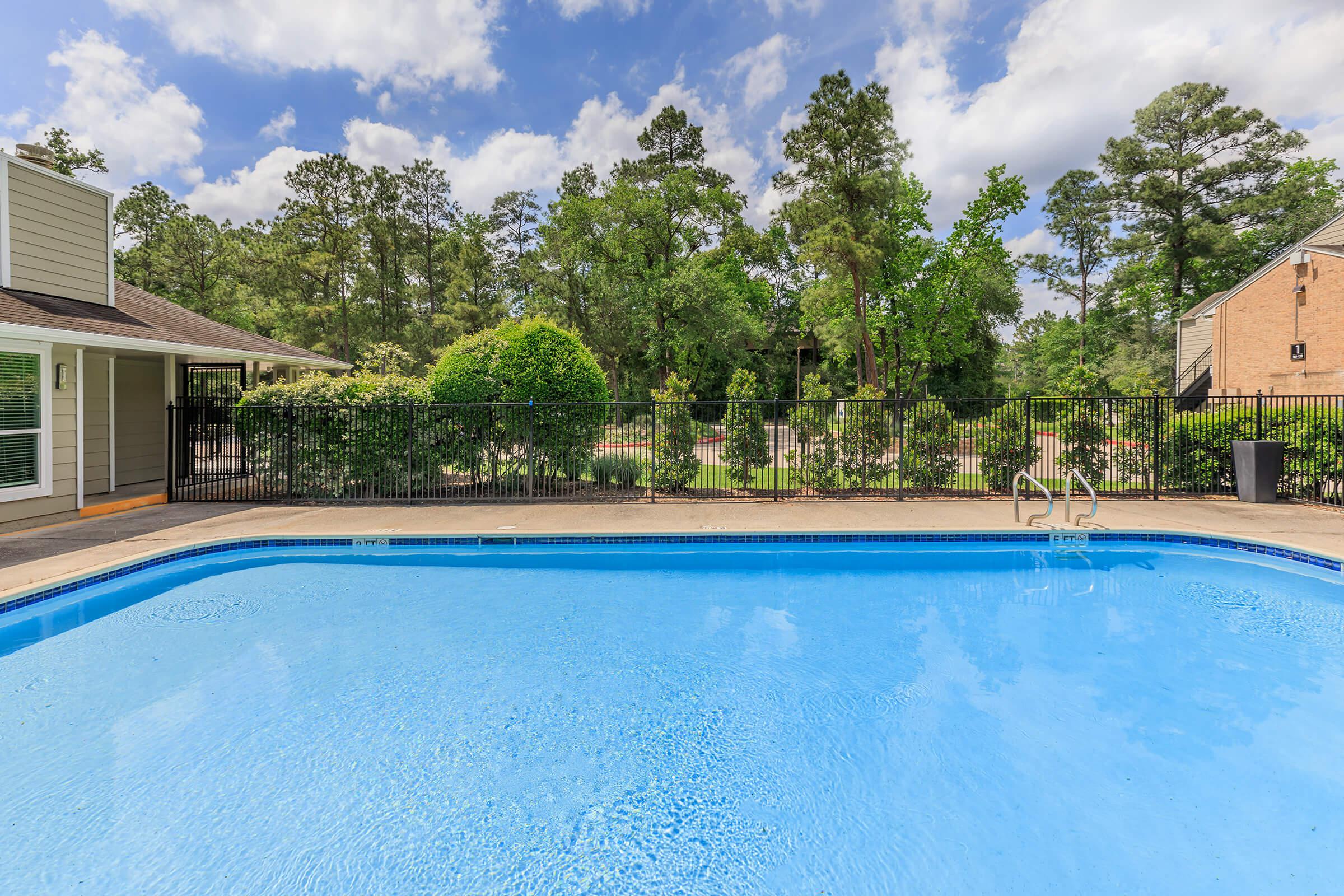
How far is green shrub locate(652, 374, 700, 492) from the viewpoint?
952 cm

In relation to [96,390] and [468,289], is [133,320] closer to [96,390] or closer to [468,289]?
[96,390]

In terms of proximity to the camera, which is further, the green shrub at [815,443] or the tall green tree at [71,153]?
the tall green tree at [71,153]

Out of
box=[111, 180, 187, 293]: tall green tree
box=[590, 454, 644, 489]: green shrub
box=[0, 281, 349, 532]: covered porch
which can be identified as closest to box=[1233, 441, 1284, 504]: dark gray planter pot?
box=[590, 454, 644, 489]: green shrub

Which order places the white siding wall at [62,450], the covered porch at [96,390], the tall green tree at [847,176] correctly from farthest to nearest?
the tall green tree at [847,176], the white siding wall at [62,450], the covered porch at [96,390]

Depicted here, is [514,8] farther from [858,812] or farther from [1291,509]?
[1291,509]

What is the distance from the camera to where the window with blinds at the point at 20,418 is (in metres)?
7.00

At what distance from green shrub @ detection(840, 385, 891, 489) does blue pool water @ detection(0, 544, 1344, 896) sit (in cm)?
398

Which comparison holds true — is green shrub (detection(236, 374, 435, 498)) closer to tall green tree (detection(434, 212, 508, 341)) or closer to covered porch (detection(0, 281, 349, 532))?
covered porch (detection(0, 281, 349, 532))

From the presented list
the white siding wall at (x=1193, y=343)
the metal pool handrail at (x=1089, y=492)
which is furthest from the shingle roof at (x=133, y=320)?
the white siding wall at (x=1193, y=343)

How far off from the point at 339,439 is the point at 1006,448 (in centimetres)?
1071

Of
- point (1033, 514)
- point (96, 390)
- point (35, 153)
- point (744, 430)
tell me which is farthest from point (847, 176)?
point (96, 390)

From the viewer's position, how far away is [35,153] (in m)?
8.73

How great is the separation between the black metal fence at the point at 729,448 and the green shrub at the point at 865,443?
0.02 meters

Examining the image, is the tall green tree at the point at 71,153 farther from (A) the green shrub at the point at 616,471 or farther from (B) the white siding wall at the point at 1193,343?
(B) the white siding wall at the point at 1193,343
